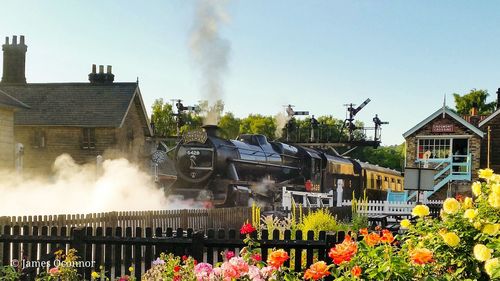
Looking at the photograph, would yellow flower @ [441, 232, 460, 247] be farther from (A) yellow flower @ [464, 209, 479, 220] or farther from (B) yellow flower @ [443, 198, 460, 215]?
(B) yellow flower @ [443, 198, 460, 215]

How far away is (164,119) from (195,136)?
145 ft

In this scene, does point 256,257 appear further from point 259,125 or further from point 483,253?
point 259,125

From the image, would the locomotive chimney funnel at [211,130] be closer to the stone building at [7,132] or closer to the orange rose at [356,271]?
the stone building at [7,132]

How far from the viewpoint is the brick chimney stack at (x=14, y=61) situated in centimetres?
3497

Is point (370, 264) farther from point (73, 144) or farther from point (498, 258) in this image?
point (73, 144)

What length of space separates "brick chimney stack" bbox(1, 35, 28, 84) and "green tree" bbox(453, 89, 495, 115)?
116 ft

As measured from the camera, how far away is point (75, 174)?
3516cm

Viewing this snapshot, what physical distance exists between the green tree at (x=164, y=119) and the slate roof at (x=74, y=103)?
2523 centimetres

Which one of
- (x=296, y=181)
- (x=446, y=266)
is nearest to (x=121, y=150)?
(x=296, y=181)

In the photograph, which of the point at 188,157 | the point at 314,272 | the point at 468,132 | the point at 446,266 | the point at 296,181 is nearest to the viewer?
the point at 314,272

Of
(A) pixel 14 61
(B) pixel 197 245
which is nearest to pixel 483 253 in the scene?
(B) pixel 197 245

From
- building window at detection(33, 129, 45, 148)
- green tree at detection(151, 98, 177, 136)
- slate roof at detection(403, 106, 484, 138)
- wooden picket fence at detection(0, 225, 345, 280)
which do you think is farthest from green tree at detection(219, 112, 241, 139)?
wooden picket fence at detection(0, 225, 345, 280)

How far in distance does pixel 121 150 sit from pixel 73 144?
9.04ft

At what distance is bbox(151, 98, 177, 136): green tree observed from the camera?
63.6m
